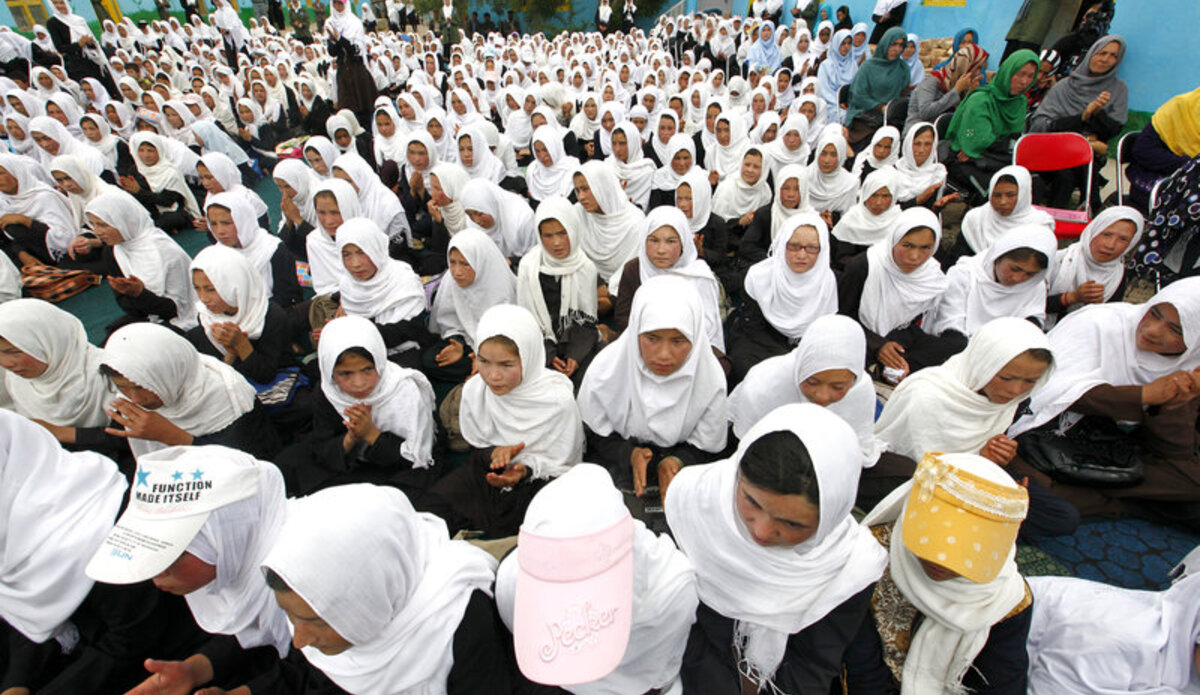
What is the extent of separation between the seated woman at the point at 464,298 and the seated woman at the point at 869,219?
292 cm

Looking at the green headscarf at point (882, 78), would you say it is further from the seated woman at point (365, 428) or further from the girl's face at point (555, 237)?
the seated woman at point (365, 428)

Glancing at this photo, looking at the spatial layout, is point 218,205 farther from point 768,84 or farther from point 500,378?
point 768,84

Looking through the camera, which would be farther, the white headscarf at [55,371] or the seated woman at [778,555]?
the white headscarf at [55,371]

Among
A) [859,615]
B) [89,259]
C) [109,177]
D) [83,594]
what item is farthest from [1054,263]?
[109,177]

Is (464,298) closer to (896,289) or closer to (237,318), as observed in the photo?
(237,318)

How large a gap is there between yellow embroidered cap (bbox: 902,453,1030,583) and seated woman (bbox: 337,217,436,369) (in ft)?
9.46

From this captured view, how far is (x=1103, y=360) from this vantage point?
7.78 ft

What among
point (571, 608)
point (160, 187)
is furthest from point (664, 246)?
point (160, 187)

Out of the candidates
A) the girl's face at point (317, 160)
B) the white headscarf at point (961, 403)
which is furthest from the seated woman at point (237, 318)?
the white headscarf at point (961, 403)

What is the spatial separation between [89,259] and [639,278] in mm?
5339

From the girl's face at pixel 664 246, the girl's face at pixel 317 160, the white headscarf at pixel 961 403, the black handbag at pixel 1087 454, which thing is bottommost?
the black handbag at pixel 1087 454

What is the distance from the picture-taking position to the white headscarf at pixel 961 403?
79.0 inches

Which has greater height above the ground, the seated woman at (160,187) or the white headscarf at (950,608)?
the seated woman at (160,187)

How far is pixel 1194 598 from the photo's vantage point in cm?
134
